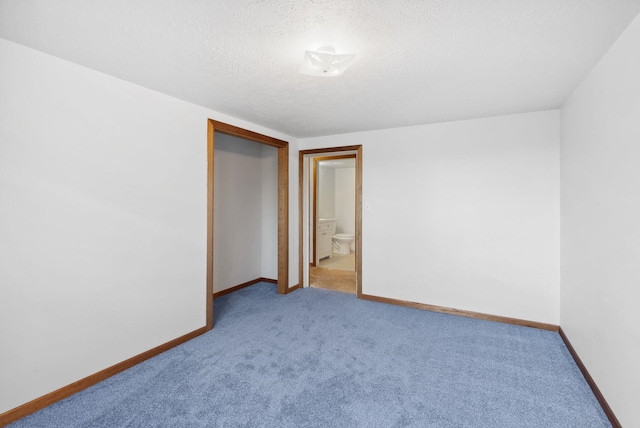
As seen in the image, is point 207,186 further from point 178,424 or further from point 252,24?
point 178,424

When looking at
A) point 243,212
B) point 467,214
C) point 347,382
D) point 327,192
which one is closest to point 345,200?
point 327,192

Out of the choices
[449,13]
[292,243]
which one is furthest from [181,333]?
[449,13]

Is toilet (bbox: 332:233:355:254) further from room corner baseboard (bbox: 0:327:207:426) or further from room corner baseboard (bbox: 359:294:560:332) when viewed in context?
room corner baseboard (bbox: 0:327:207:426)

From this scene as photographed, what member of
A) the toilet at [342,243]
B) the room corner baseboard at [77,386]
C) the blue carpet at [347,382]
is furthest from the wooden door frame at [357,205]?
the toilet at [342,243]

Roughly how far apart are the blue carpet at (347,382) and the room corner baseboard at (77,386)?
0.18 ft

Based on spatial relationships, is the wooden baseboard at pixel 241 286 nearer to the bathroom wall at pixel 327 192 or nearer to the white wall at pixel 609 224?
the bathroom wall at pixel 327 192

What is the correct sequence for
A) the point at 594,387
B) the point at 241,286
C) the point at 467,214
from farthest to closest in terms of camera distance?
the point at 241,286 → the point at 467,214 → the point at 594,387

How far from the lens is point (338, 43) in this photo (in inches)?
68.3

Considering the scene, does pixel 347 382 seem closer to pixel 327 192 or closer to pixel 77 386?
pixel 77 386

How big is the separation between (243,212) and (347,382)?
306 cm

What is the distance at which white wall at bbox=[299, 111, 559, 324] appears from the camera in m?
3.05

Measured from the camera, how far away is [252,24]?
1562 mm

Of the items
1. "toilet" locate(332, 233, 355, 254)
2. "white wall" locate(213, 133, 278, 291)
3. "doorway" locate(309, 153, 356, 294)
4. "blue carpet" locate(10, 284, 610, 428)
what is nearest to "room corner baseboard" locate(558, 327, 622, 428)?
"blue carpet" locate(10, 284, 610, 428)

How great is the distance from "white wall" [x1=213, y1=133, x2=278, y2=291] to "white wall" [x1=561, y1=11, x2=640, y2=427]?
3697 mm
